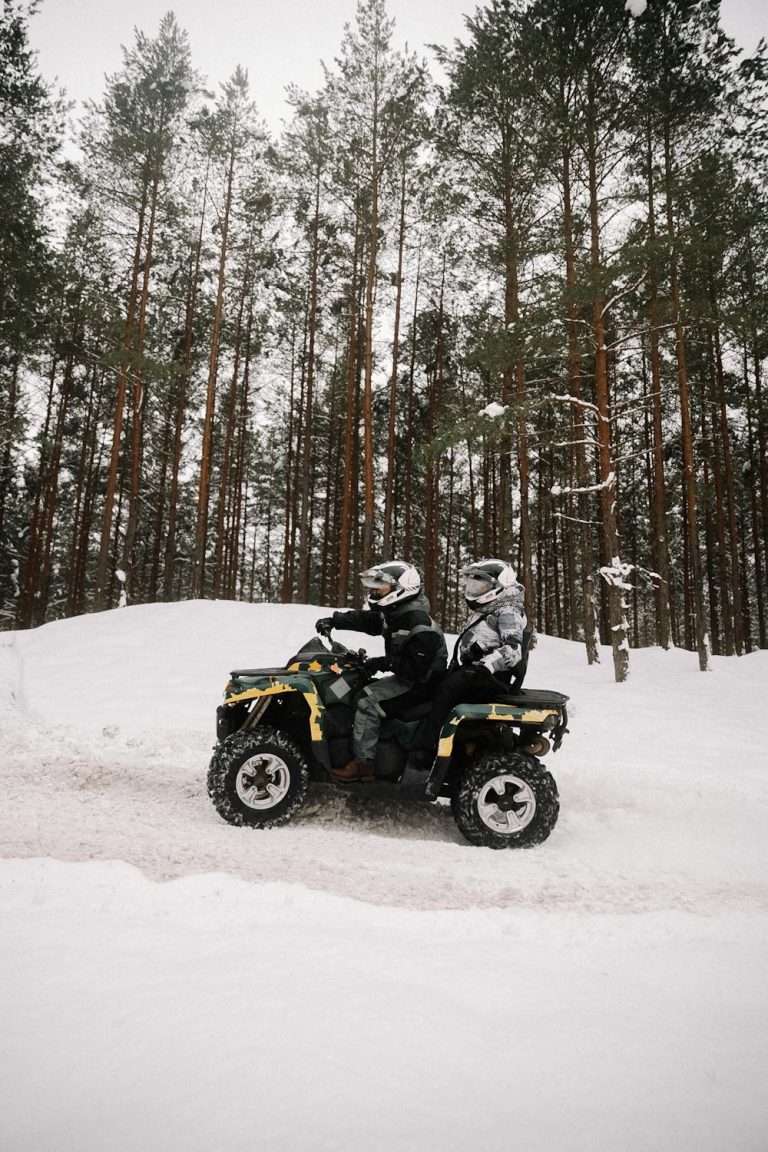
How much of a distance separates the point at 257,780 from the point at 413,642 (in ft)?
5.02

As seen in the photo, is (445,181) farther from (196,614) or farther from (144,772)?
(144,772)

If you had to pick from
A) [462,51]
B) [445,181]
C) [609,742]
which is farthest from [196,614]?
[462,51]

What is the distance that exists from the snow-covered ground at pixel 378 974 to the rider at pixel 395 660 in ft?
2.04

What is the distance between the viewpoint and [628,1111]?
154 centimetres

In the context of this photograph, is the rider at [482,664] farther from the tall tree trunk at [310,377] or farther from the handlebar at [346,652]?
the tall tree trunk at [310,377]

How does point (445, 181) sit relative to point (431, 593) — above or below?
above

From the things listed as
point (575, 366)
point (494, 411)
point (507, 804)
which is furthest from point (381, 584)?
point (575, 366)

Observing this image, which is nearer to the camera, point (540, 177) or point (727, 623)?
point (540, 177)

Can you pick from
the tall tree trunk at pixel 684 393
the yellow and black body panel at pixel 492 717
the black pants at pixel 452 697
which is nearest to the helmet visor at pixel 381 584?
the black pants at pixel 452 697

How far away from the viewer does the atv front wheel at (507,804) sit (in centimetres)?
418

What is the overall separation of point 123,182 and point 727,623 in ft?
76.1

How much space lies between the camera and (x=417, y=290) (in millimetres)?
20781

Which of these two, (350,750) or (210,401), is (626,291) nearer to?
(350,750)

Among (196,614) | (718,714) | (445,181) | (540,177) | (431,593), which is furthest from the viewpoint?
(431,593)
